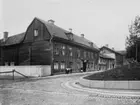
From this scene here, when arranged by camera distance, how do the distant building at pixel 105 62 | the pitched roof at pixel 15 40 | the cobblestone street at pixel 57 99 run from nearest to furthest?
the cobblestone street at pixel 57 99
the pitched roof at pixel 15 40
the distant building at pixel 105 62

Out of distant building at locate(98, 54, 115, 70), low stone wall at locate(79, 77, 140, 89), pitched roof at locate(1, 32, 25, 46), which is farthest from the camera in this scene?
distant building at locate(98, 54, 115, 70)

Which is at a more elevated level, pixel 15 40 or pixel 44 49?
pixel 15 40

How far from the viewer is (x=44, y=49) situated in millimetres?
27703

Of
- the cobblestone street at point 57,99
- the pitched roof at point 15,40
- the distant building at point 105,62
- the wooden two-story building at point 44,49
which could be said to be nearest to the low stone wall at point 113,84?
the cobblestone street at point 57,99

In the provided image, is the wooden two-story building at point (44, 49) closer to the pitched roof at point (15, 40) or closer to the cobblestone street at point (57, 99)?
the pitched roof at point (15, 40)

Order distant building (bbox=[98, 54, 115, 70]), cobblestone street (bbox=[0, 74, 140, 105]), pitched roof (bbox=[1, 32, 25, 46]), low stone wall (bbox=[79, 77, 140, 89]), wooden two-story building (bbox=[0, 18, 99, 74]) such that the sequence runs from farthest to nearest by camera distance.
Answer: distant building (bbox=[98, 54, 115, 70]) < pitched roof (bbox=[1, 32, 25, 46]) < wooden two-story building (bbox=[0, 18, 99, 74]) < low stone wall (bbox=[79, 77, 140, 89]) < cobblestone street (bbox=[0, 74, 140, 105])

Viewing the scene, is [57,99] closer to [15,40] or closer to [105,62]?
[15,40]

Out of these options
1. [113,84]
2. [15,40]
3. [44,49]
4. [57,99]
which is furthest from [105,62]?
[57,99]

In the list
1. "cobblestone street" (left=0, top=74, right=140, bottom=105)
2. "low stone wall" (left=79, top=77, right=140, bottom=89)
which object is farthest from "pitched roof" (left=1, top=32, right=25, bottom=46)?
"cobblestone street" (left=0, top=74, right=140, bottom=105)

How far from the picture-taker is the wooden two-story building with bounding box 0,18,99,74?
2730cm

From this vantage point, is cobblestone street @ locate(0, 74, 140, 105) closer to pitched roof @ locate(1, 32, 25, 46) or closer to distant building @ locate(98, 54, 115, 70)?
pitched roof @ locate(1, 32, 25, 46)

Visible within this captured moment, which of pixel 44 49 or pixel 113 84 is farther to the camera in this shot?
pixel 44 49

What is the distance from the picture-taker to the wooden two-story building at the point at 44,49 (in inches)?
1075

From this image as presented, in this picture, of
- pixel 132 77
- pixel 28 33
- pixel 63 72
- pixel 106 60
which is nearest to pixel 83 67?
pixel 63 72
